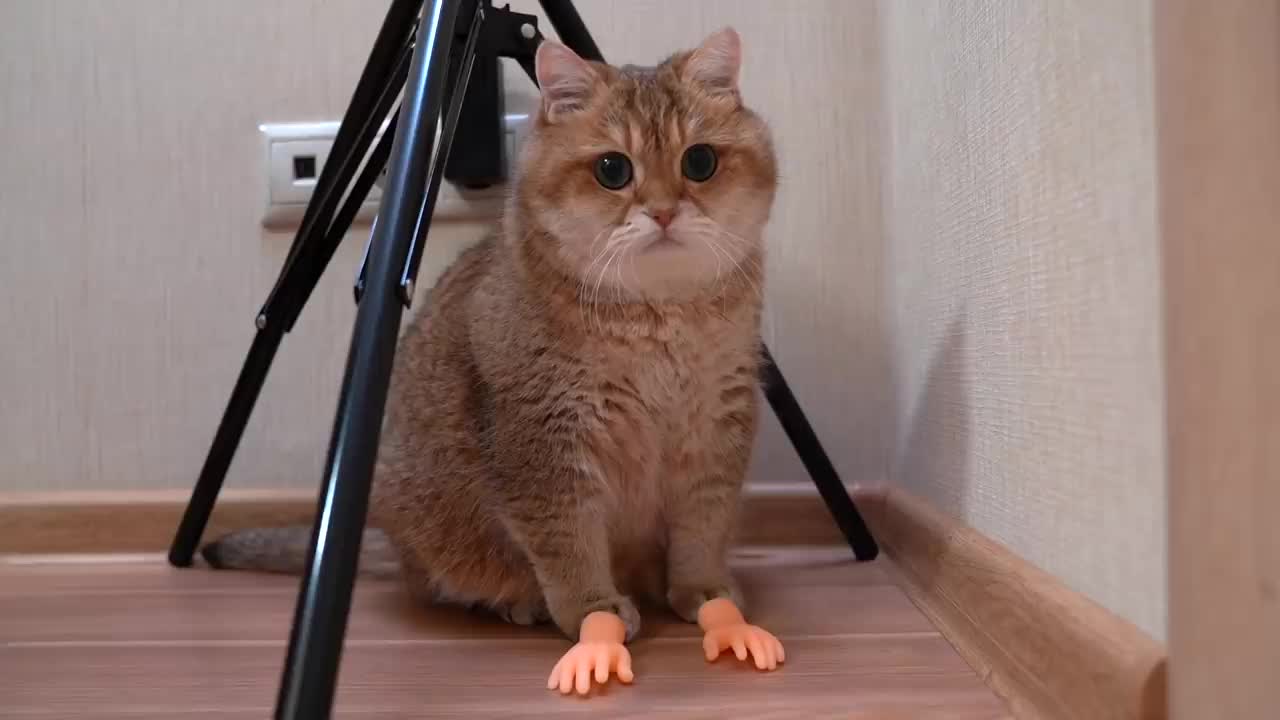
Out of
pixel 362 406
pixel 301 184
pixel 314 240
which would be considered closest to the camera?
pixel 362 406

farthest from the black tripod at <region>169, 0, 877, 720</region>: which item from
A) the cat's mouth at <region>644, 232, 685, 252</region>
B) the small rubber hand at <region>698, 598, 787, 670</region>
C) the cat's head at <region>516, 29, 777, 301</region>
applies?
the small rubber hand at <region>698, 598, 787, 670</region>

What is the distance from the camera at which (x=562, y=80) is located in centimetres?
99

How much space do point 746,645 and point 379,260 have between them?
0.51m

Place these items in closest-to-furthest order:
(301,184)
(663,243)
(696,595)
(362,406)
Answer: (362,406) → (663,243) → (696,595) → (301,184)

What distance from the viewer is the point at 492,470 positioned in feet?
3.22

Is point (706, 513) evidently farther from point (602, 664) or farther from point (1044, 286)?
point (1044, 286)

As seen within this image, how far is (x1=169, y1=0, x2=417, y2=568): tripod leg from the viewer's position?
1.11m

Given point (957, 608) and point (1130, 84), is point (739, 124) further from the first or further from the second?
point (957, 608)

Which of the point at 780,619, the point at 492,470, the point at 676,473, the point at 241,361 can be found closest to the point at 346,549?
the point at 492,470

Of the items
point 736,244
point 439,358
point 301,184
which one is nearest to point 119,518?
point 301,184

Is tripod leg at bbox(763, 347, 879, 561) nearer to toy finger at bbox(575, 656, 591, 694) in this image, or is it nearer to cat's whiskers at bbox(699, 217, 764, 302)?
cat's whiskers at bbox(699, 217, 764, 302)

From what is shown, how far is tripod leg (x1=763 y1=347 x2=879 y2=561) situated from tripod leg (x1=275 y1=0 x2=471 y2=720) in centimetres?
57

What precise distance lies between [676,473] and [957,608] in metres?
0.34

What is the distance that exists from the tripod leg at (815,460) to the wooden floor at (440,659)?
4cm
